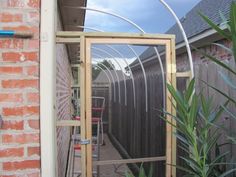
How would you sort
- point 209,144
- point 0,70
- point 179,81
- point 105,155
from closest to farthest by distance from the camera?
point 0,70 < point 209,144 < point 179,81 < point 105,155

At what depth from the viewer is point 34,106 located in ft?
8.47

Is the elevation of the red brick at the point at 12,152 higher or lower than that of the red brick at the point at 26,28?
lower

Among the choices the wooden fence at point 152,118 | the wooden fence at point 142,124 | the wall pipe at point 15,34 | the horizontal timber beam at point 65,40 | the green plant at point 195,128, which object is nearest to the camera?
the wall pipe at point 15,34

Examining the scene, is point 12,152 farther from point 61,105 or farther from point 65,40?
point 61,105

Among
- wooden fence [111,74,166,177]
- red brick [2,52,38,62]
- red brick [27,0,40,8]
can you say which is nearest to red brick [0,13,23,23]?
red brick [27,0,40,8]

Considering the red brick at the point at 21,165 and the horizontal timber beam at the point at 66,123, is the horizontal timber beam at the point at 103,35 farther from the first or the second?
the red brick at the point at 21,165

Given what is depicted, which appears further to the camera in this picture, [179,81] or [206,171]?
[179,81]

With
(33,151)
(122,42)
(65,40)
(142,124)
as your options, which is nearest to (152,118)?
(142,124)

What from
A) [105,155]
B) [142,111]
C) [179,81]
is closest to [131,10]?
[142,111]

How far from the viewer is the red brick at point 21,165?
254 centimetres

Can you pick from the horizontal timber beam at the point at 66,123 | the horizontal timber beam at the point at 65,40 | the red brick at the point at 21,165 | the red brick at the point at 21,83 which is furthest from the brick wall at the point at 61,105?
the red brick at the point at 21,83

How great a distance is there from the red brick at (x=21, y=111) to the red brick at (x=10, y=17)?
0.65 metres

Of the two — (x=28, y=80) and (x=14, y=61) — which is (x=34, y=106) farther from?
(x=14, y=61)

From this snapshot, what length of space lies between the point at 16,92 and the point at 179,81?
245 centimetres
